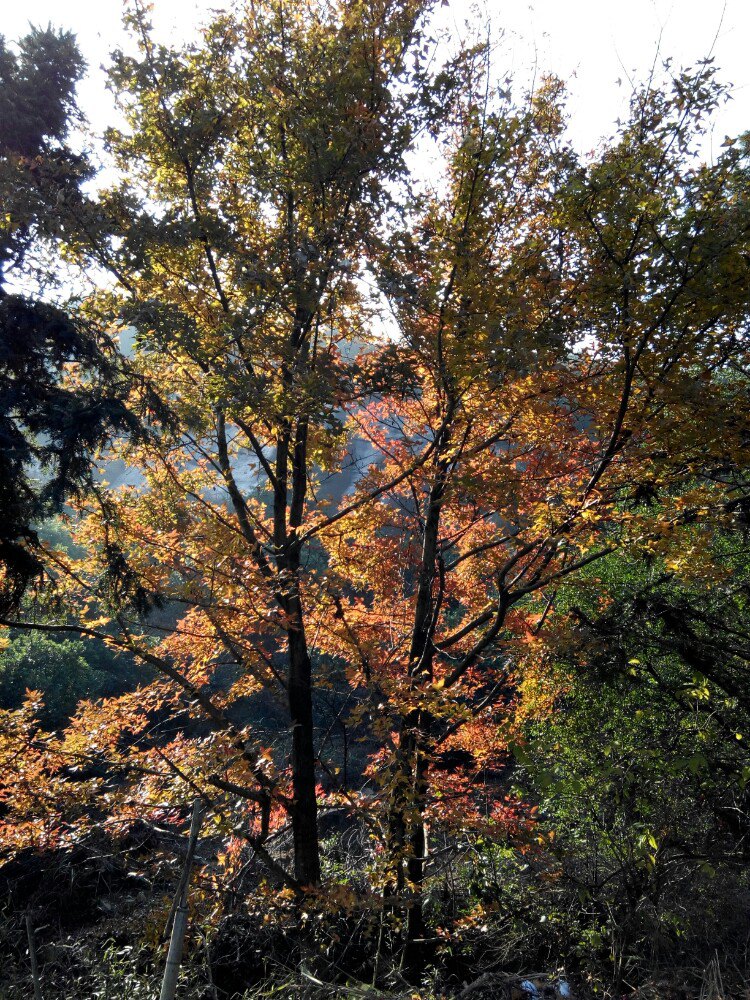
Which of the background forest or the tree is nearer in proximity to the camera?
the background forest

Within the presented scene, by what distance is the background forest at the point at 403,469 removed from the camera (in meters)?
4.73

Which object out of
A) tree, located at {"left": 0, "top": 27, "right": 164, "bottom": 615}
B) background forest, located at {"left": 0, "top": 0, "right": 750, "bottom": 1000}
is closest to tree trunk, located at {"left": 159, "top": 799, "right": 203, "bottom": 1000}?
background forest, located at {"left": 0, "top": 0, "right": 750, "bottom": 1000}

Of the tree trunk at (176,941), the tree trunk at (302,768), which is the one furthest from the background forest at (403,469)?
the tree trunk at (176,941)

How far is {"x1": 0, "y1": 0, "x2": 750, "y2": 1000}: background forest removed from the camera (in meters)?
4.73

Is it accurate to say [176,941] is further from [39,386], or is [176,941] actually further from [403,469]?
[403,469]

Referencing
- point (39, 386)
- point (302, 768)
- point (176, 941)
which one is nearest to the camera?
point (176, 941)

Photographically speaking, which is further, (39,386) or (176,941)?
(39,386)

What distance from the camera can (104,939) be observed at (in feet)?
24.9

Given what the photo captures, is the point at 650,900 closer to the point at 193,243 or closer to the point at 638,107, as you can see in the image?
the point at 638,107

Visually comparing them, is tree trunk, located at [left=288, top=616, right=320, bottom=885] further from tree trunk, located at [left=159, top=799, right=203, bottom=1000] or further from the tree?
tree trunk, located at [left=159, top=799, right=203, bottom=1000]

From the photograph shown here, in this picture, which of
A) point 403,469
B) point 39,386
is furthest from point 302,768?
point 39,386

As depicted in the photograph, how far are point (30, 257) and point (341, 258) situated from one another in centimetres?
301

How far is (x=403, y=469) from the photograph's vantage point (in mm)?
7906

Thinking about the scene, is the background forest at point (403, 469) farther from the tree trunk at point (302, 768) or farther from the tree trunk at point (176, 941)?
the tree trunk at point (176, 941)
